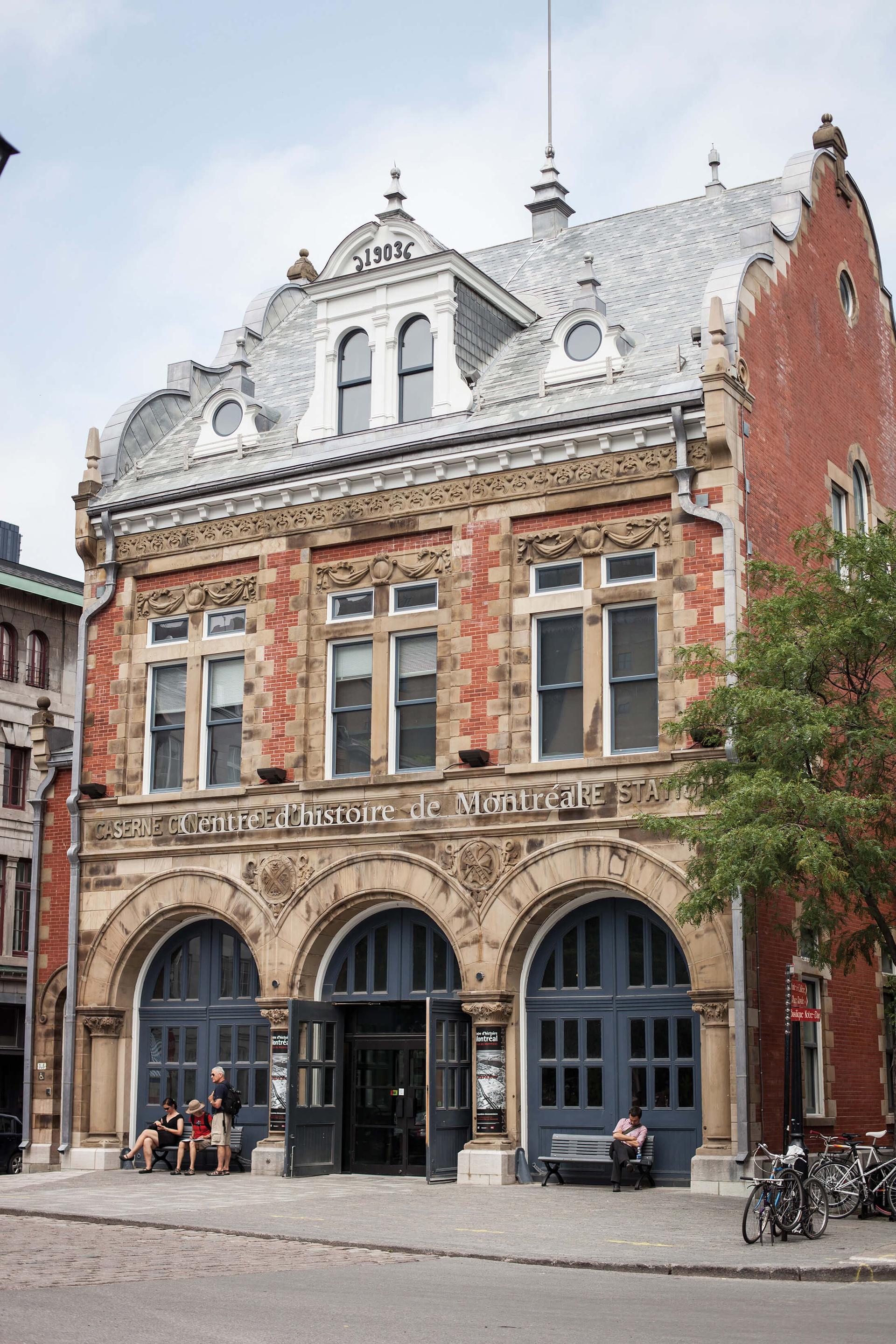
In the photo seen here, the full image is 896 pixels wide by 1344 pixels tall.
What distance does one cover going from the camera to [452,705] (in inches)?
969

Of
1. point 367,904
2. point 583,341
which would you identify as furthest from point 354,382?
point 367,904

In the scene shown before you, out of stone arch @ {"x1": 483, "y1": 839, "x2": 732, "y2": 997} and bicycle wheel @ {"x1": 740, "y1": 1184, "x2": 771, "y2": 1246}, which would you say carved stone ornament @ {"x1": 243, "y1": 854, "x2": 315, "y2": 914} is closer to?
stone arch @ {"x1": 483, "y1": 839, "x2": 732, "y2": 997}

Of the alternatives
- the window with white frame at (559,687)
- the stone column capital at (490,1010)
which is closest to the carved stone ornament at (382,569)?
the window with white frame at (559,687)

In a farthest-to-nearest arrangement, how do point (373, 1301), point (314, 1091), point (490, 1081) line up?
point (314, 1091)
point (490, 1081)
point (373, 1301)

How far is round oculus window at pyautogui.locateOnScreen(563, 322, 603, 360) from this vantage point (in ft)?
83.1

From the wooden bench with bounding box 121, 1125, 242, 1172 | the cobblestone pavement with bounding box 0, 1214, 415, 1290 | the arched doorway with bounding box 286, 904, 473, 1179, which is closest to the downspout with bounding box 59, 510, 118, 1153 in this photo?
the wooden bench with bounding box 121, 1125, 242, 1172

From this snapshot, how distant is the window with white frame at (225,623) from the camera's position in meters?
27.2

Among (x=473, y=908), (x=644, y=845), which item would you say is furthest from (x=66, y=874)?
(x=644, y=845)

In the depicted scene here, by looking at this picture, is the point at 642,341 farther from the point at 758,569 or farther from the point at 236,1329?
the point at 236,1329

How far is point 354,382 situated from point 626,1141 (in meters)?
12.9

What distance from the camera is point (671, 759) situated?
74.1ft

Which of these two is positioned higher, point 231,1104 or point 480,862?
point 480,862

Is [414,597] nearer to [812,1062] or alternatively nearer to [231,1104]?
[231,1104]

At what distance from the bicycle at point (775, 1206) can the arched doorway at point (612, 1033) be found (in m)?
6.27
